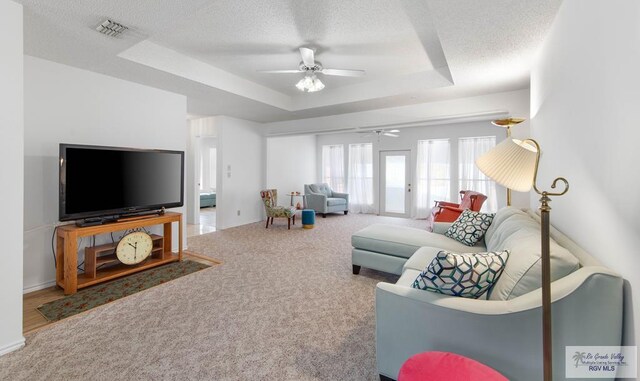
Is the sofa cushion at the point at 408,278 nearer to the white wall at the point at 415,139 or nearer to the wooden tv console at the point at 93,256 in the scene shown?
the wooden tv console at the point at 93,256

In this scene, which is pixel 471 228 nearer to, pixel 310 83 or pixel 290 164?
pixel 310 83

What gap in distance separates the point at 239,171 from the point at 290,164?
78.9 inches

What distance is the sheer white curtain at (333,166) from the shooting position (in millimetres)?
8891

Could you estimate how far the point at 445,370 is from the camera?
116 cm

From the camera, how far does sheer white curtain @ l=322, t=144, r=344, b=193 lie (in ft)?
29.2

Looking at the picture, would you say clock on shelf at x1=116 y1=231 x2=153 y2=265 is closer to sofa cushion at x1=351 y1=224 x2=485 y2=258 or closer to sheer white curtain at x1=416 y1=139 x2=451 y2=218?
sofa cushion at x1=351 y1=224 x2=485 y2=258

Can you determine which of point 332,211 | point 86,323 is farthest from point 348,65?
point 332,211

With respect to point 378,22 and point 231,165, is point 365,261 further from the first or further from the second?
point 231,165

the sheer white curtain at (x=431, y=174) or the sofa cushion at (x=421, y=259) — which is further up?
the sheer white curtain at (x=431, y=174)

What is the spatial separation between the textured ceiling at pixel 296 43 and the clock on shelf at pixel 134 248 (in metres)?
1.99

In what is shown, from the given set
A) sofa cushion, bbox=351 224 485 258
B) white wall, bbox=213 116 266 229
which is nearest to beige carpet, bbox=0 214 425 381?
sofa cushion, bbox=351 224 485 258

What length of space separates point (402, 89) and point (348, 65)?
953mm

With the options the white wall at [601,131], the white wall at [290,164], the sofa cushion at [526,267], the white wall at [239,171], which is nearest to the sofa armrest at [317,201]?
the white wall at [290,164]

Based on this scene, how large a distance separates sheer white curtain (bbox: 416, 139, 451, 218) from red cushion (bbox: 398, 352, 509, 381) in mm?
6468
